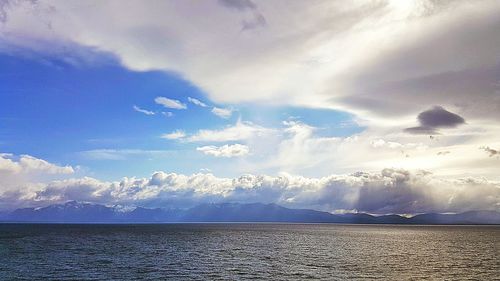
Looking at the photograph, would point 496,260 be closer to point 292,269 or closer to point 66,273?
point 292,269

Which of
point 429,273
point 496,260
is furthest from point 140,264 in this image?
point 496,260

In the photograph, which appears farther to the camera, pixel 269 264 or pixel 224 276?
pixel 269 264

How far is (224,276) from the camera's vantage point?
86625 millimetres

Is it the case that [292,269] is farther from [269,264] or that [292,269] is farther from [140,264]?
[140,264]

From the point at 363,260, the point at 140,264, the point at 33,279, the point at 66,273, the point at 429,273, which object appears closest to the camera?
the point at 33,279

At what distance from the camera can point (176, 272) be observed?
91.3 m

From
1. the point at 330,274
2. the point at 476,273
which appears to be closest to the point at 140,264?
the point at 330,274

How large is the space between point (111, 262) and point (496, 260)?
355ft

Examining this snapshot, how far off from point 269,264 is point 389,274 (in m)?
29.0

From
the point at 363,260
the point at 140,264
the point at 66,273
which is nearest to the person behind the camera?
the point at 66,273

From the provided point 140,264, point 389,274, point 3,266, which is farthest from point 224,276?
point 3,266

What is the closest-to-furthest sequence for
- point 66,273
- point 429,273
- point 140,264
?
point 66,273
point 429,273
point 140,264

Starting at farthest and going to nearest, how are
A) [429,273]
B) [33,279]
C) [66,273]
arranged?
[429,273]
[66,273]
[33,279]

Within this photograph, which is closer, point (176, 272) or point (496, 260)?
point (176, 272)
